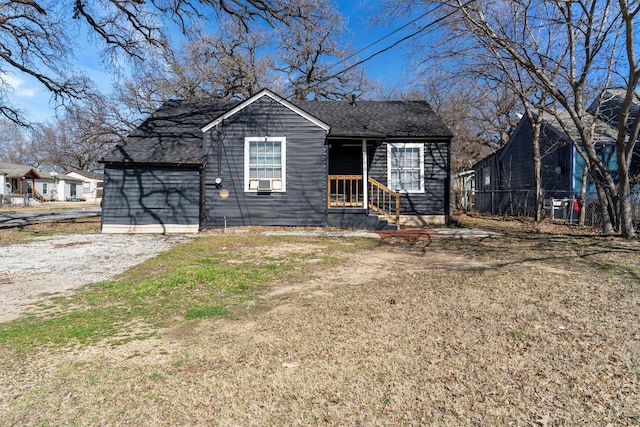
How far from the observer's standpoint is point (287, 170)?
1227cm

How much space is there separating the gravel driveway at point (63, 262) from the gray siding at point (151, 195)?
0.93m

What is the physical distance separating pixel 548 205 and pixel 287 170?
12891 mm

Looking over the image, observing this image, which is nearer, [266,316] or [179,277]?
[266,316]

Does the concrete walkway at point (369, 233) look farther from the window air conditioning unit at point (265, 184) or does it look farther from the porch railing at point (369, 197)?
the window air conditioning unit at point (265, 184)

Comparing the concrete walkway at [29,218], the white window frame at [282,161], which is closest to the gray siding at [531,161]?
the white window frame at [282,161]

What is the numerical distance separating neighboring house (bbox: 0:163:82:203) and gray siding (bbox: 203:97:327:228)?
3063 centimetres

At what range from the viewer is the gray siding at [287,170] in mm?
12164

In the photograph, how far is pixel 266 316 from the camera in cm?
394

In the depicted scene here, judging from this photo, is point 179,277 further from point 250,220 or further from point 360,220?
point 360,220

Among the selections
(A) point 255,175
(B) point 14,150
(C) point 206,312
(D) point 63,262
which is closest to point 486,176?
(A) point 255,175

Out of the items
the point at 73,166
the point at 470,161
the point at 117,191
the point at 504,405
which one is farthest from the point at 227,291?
the point at 73,166

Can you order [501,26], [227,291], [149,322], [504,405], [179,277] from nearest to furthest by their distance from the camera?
1. [504,405]
2. [149,322]
3. [227,291]
4. [179,277]
5. [501,26]

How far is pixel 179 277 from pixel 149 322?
179cm

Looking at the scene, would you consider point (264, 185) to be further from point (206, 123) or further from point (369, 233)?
point (369, 233)
